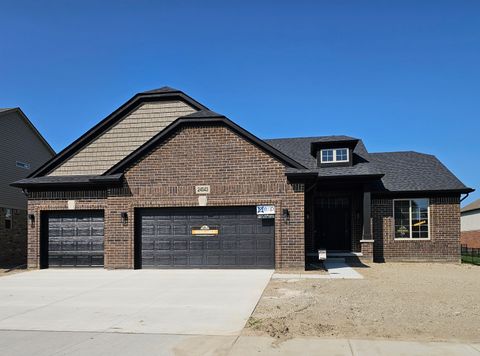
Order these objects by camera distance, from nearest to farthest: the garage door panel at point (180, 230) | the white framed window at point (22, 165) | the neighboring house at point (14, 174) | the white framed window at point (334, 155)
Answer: the garage door panel at point (180, 230) → the white framed window at point (334, 155) → the neighboring house at point (14, 174) → the white framed window at point (22, 165)

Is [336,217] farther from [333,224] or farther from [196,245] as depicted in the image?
[196,245]

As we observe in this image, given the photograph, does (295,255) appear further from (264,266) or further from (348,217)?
(348,217)

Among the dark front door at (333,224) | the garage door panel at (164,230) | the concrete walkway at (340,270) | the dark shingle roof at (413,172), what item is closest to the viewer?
the concrete walkway at (340,270)

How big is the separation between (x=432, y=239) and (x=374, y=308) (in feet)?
38.3

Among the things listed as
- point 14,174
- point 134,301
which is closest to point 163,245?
point 134,301

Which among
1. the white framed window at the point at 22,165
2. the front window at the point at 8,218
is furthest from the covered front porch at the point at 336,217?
the white framed window at the point at 22,165

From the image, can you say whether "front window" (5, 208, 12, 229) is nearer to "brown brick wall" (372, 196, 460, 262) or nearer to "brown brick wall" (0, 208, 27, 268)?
Result: "brown brick wall" (0, 208, 27, 268)

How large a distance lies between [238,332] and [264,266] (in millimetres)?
8564

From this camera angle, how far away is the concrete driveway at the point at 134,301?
333 inches

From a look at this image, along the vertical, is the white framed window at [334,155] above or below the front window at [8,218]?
above

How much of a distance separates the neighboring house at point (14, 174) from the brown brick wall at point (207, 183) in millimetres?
9364

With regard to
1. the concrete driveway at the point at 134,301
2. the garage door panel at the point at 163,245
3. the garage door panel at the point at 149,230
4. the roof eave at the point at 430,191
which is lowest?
the concrete driveway at the point at 134,301

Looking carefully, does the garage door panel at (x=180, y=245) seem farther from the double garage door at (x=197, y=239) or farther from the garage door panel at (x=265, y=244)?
the garage door panel at (x=265, y=244)

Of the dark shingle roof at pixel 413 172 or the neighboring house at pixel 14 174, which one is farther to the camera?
the neighboring house at pixel 14 174
